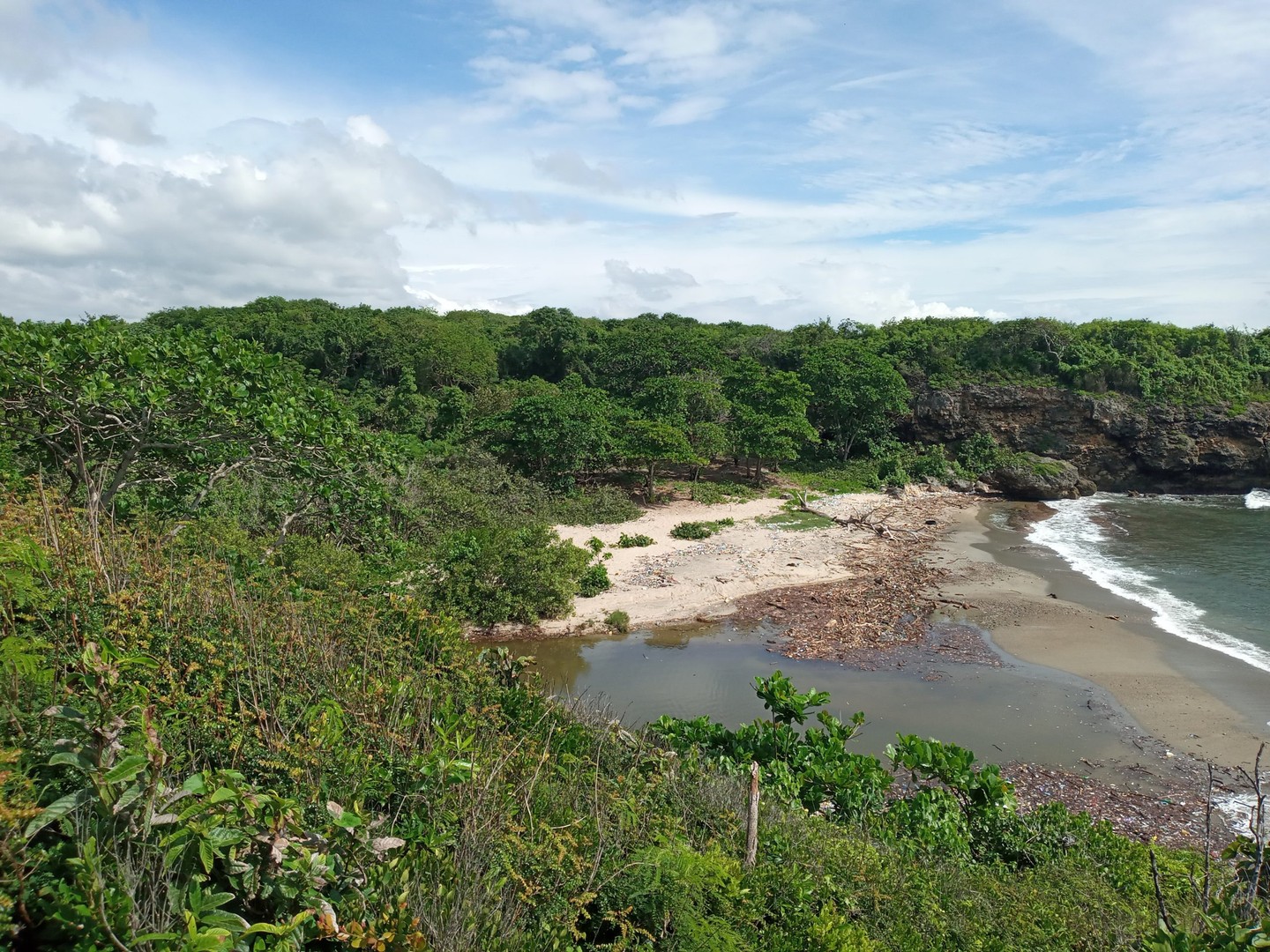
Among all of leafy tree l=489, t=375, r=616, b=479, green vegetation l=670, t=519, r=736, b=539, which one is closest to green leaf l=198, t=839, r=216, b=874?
green vegetation l=670, t=519, r=736, b=539

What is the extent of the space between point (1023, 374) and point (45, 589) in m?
42.7

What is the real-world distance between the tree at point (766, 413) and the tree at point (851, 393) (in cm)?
109

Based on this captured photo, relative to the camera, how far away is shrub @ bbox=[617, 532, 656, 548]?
2242 cm

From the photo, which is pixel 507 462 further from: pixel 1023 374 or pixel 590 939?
pixel 1023 374

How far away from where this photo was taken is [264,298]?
60188 millimetres

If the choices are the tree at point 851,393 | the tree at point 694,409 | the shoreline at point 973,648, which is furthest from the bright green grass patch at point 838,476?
the shoreline at point 973,648

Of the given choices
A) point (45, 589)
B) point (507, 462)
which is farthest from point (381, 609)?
point (507, 462)

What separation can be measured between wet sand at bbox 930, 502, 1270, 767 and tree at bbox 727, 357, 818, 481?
8453 mm

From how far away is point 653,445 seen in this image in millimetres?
27094

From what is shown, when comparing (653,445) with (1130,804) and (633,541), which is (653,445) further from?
(1130,804)

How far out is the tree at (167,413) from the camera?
7332 mm

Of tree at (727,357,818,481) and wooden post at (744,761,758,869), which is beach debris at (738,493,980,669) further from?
wooden post at (744,761,758,869)

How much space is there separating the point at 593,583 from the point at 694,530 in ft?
19.7

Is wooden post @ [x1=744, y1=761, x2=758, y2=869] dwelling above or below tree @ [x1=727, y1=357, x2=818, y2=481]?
below
